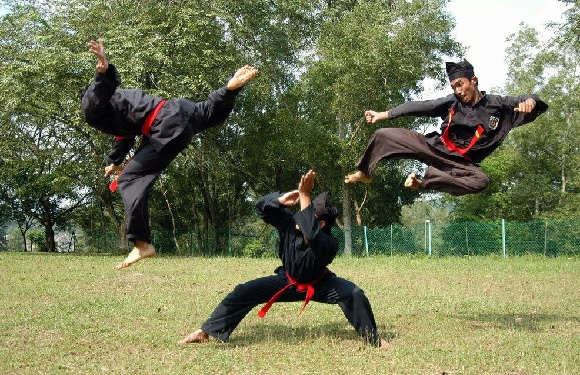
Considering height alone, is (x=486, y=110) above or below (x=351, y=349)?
above

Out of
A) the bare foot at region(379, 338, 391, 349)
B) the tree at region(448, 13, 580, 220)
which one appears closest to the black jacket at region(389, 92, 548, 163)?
the bare foot at region(379, 338, 391, 349)

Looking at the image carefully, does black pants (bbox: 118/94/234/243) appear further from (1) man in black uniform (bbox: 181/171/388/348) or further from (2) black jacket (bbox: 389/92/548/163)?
(2) black jacket (bbox: 389/92/548/163)

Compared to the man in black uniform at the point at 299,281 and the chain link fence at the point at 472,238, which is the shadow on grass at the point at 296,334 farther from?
the chain link fence at the point at 472,238

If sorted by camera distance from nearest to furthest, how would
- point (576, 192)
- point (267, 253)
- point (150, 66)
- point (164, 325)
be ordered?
point (164, 325), point (150, 66), point (267, 253), point (576, 192)

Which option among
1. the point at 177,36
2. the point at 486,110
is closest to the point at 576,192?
the point at 177,36

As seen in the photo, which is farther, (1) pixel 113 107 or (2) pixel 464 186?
(2) pixel 464 186

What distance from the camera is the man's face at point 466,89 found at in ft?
28.1

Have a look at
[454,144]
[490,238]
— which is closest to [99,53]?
[454,144]

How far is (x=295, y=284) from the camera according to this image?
823cm

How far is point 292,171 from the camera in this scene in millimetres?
34969

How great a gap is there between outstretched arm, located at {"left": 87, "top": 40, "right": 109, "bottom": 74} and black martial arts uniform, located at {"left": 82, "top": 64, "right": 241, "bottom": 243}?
0.39ft

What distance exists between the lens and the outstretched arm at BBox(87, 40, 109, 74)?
6773 mm

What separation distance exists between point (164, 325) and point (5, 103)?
2045cm

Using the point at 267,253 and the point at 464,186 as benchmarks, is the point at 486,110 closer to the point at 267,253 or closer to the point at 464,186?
the point at 464,186
